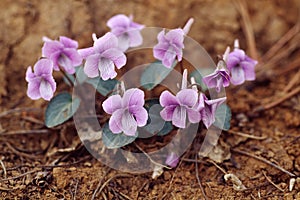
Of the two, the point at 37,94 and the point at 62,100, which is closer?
the point at 37,94

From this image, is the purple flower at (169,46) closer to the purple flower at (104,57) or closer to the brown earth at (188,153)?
the purple flower at (104,57)

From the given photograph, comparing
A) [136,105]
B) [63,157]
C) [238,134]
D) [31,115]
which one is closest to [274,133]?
[238,134]

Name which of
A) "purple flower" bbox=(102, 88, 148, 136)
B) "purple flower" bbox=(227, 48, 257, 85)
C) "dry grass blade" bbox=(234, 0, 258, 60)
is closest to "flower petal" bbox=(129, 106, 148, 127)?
"purple flower" bbox=(102, 88, 148, 136)

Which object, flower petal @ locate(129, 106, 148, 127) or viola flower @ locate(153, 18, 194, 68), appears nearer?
flower petal @ locate(129, 106, 148, 127)

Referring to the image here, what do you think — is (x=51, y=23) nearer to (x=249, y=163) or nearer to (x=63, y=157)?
(x=63, y=157)

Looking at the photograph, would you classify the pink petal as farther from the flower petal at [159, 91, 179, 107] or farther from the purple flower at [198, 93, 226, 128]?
the purple flower at [198, 93, 226, 128]

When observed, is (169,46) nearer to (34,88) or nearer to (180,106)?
(180,106)

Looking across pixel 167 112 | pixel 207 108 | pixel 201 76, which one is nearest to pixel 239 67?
pixel 201 76
